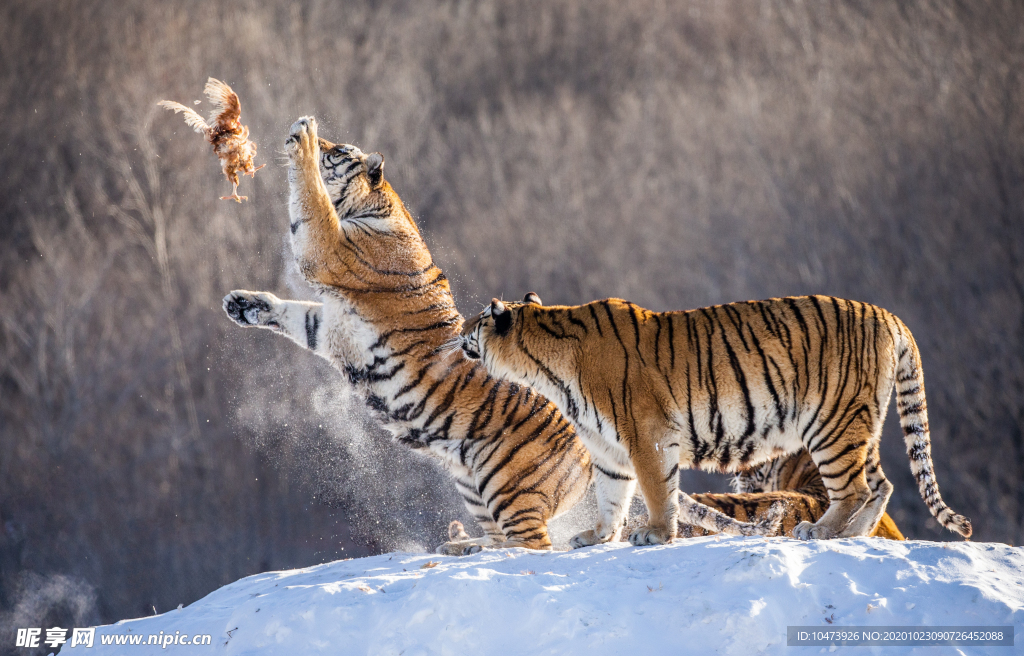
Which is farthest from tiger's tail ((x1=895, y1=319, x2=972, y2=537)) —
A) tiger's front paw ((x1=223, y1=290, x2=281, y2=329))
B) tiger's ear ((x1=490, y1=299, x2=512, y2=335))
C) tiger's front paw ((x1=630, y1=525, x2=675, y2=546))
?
tiger's front paw ((x1=223, y1=290, x2=281, y2=329))

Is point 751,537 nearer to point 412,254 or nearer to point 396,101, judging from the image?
point 412,254

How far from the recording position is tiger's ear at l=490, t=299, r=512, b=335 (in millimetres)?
4859

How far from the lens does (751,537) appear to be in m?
4.41

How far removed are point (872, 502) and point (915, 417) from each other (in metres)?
0.46

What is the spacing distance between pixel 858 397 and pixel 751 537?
2.69 feet

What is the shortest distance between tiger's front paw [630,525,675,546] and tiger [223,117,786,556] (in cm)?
82

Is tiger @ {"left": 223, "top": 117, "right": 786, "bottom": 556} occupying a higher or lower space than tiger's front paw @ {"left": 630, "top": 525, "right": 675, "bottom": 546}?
higher

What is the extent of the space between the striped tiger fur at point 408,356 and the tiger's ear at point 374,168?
0.28 metres

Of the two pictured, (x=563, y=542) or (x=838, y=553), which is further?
(x=563, y=542)

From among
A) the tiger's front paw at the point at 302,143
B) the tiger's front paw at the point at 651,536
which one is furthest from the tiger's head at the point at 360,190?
the tiger's front paw at the point at 651,536

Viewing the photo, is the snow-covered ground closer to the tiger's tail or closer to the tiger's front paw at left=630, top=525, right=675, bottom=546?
the tiger's front paw at left=630, top=525, right=675, bottom=546

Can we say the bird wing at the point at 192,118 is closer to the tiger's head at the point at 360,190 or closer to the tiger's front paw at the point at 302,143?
the tiger's front paw at the point at 302,143

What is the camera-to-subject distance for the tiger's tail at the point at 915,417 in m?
4.66

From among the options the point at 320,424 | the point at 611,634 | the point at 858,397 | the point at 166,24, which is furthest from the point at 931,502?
the point at 166,24
